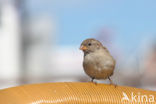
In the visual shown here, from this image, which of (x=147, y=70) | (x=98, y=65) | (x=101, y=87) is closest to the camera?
(x=101, y=87)

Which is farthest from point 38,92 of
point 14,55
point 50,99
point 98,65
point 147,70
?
point 14,55

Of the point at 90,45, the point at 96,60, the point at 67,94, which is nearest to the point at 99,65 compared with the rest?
the point at 96,60

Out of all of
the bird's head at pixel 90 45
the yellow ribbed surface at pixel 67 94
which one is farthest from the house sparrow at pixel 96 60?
the yellow ribbed surface at pixel 67 94

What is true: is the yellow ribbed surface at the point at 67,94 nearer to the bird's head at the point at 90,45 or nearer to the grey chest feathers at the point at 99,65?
the grey chest feathers at the point at 99,65

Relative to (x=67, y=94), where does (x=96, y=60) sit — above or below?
above

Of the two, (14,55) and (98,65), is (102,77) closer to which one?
(98,65)

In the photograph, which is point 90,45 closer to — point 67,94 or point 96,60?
point 96,60
